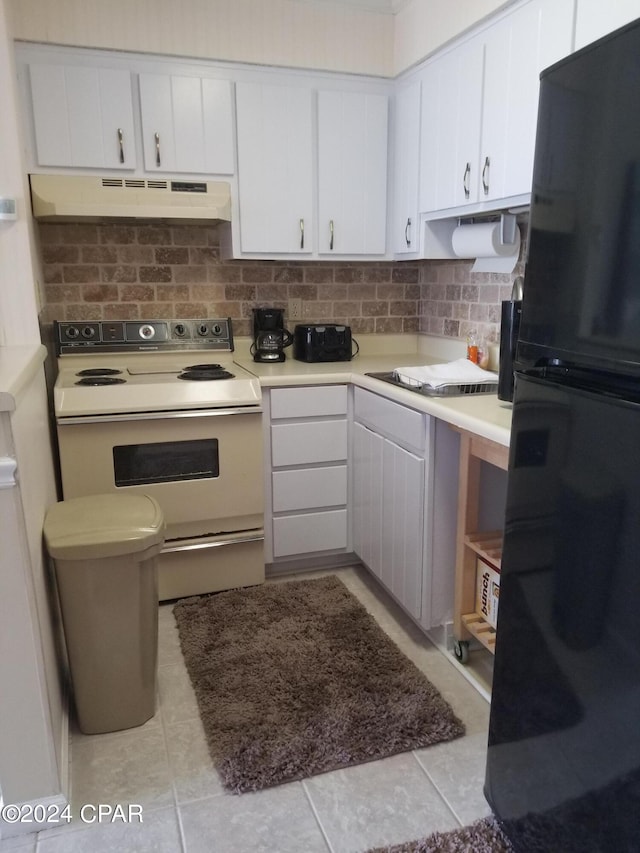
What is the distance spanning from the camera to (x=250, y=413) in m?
2.48

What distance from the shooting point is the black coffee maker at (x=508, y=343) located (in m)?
1.91

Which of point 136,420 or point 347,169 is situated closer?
point 136,420

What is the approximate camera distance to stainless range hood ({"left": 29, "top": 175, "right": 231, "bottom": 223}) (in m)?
2.43

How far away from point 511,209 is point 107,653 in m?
1.98

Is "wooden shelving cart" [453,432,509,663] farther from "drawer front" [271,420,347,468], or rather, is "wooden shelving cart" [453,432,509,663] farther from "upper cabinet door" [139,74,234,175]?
"upper cabinet door" [139,74,234,175]

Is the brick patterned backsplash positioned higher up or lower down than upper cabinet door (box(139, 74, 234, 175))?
lower down

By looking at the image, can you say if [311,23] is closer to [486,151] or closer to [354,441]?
[486,151]

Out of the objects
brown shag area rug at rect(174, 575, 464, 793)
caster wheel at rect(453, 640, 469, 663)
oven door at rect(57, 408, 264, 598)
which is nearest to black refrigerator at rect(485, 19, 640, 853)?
brown shag area rug at rect(174, 575, 464, 793)

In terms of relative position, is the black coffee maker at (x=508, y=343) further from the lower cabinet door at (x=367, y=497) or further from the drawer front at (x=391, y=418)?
the lower cabinet door at (x=367, y=497)

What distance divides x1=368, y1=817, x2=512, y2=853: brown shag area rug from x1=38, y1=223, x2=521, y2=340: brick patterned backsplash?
1825 millimetres

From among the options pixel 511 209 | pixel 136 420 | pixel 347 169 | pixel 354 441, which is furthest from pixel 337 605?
pixel 347 169

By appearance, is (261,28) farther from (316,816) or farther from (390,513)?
(316,816)

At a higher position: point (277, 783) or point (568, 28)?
point (568, 28)

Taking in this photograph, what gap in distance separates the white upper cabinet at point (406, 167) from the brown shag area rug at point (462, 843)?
2.14 metres
